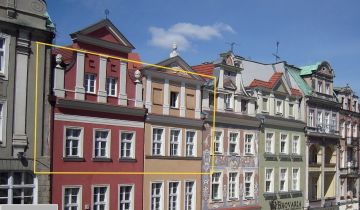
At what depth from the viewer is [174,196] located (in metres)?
29.1

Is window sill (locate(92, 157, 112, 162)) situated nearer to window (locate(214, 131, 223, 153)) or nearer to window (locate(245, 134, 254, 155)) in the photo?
window (locate(214, 131, 223, 153))

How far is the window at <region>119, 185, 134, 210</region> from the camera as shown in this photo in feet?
86.2

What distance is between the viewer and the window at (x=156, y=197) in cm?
2784

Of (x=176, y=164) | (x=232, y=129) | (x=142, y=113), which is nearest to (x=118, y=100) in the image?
(x=142, y=113)

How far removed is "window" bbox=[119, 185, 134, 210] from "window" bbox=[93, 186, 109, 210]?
91cm

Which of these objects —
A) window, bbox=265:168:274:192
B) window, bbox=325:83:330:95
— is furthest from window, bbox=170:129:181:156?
window, bbox=325:83:330:95

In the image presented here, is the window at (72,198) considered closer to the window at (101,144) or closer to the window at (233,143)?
the window at (101,144)

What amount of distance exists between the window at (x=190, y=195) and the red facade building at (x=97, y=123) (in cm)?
352

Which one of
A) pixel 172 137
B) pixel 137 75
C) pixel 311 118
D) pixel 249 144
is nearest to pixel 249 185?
pixel 249 144

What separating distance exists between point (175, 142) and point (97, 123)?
5583 millimetres

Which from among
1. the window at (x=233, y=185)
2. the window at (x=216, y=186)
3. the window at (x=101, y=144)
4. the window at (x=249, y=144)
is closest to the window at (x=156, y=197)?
the window at (x=101, y=144)

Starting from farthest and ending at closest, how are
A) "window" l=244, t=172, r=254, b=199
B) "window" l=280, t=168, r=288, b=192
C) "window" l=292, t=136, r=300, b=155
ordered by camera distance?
"window" l=292, t=136, r=300, b=155 → "window" l=280, t=168, r=288, b=192 → "window" l=244, t=172, r=254, b=199

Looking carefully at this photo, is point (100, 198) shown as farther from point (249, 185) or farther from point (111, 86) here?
point (249, 185)

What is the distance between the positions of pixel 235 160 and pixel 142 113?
8420mm
